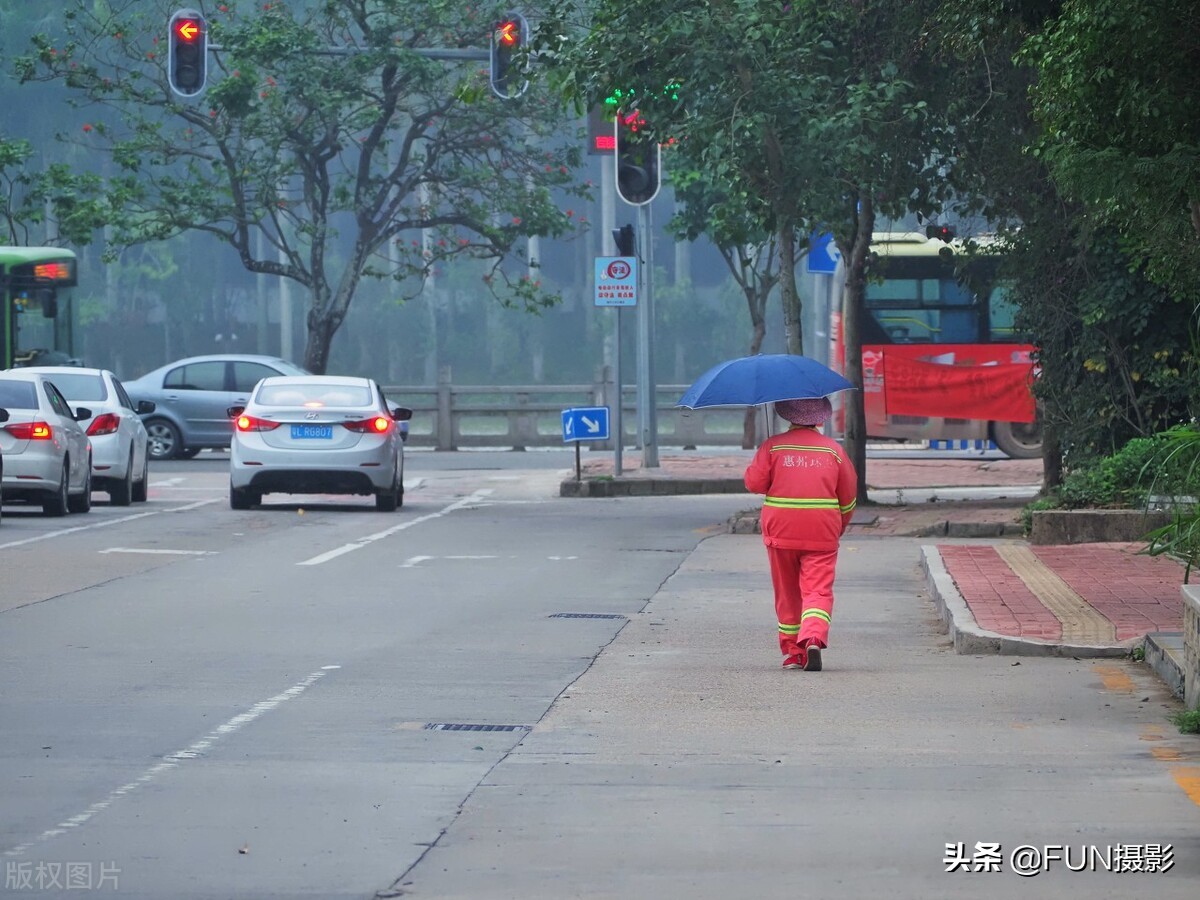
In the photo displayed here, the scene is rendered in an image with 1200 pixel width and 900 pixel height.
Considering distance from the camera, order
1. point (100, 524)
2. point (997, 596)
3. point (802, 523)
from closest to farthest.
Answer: point (802, 523) → point (997, 596) → point (100, 524)

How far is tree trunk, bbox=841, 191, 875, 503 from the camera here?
76.4ft

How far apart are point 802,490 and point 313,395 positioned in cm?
1324

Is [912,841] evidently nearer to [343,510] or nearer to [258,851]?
[258,851]

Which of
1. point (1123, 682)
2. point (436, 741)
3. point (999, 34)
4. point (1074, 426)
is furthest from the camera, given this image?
point (1074, 426)

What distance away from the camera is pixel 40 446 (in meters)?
21.7

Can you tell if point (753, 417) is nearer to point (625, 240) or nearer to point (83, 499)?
point (625, 240)

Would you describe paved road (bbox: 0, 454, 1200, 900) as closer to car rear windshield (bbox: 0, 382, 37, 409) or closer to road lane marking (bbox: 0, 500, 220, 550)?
road lane marking (bbox: 0, 500, 220, 550)

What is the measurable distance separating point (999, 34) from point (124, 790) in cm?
818

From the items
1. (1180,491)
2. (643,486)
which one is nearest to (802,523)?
(1180,491)

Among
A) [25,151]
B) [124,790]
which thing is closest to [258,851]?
[124,790]

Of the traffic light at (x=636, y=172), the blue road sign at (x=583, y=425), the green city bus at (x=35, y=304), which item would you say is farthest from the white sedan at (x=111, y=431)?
the green city bus at (x=35, y=304)

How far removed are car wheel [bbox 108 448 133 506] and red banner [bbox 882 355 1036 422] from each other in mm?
14559

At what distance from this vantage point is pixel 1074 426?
842 inches

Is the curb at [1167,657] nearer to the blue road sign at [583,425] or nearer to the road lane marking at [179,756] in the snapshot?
the road lane marking at [179,756]
